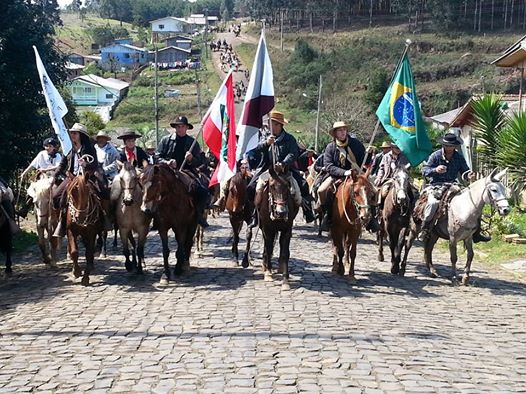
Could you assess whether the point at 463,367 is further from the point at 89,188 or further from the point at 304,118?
the point at 304,118

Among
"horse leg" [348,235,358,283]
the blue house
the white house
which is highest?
the blue house

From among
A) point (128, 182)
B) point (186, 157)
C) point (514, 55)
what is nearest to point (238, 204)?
point (186, 157)

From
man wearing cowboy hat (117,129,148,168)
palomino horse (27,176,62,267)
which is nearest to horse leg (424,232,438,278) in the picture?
→ man wearing cowboy hat (117,129,148,168)

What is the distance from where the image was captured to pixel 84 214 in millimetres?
12492

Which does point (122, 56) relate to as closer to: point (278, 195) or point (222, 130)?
point (222, 130)

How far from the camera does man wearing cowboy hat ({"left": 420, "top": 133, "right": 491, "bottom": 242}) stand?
545 inches

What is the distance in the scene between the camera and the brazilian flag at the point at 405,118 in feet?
44.4

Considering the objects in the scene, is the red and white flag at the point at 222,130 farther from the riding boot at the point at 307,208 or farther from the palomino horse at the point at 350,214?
the palomino horse at the point at 350,214

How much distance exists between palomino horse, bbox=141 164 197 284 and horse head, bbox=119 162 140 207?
19 cm

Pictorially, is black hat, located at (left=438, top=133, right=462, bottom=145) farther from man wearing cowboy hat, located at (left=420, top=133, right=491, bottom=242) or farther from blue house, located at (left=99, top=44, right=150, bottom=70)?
blue house, located at (left=99, top=44, right=150, bottom=70)

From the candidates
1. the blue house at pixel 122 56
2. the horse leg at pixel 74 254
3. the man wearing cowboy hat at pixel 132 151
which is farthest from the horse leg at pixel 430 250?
the blue house at pixel 122 56

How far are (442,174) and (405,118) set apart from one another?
4.53 feet

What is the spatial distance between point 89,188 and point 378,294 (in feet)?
17.1

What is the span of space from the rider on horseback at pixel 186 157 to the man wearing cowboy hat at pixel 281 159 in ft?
3.13
